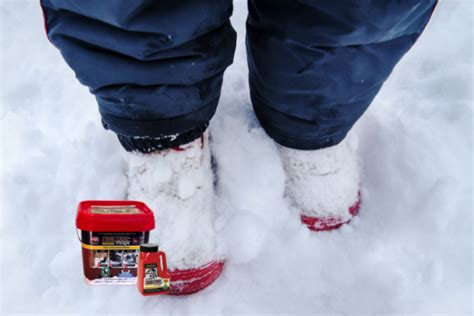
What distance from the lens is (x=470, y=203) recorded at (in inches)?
32.4

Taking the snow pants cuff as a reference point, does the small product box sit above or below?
below

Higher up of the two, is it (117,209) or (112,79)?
(112,79)

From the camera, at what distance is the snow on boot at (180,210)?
0.75 metres

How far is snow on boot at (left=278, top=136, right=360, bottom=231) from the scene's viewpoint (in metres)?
0.82

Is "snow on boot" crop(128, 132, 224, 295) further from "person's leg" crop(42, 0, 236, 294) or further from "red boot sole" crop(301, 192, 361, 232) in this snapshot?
"red boot sole" crop(301, 192, 361, 232)

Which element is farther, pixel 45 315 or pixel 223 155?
pixel 223 155

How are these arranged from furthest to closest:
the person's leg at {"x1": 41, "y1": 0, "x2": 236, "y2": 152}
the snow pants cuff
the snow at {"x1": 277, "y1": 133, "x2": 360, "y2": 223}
Answer: the snow at {"x1": 277, "y1": 133, "x2": 360, "y2": 223} < the snow pants cuff < the person's leg at {"x1": 41, "y1": 0, "x2": 236, "y2": 152}

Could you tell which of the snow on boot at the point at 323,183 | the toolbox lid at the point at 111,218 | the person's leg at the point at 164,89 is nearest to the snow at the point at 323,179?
the snow on boot at the point at 323,183

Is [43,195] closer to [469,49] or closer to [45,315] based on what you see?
[45,315]

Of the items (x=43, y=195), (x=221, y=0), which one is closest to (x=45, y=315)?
(x=43, y=195)

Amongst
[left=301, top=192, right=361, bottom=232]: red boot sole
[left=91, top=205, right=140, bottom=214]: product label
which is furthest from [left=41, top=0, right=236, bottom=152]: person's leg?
[left=301, top=192, right=361, bottom=232]: red boot sole

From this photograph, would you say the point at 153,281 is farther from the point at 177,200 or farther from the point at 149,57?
the point at 149,57

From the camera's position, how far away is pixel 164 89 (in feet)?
2.07

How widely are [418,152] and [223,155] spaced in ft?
1.27
